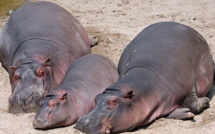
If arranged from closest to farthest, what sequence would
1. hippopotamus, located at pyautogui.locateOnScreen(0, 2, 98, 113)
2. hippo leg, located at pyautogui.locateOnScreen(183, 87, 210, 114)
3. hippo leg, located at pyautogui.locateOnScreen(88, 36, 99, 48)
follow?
1. hippo leg, located at pyautogui.locateOnScreen(183, 87, 210, 114)
2. hippopotamus, located at pyautogui.locateOnScreen(0, 2, 98, 113)
3. hippo leg, located at pyautogui.locateOnScreen(88, 36, 99, 48)

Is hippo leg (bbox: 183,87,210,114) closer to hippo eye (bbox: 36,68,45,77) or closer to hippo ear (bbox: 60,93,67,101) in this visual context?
hippo ear (bbox: 60,93,67,101)

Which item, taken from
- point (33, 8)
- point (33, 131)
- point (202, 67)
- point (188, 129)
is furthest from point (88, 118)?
point (33, 8)

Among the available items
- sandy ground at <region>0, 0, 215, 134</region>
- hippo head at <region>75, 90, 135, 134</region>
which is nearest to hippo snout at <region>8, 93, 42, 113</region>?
sandy ground at <region>0, 0, 215, 134</region>

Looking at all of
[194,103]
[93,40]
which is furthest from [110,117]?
[93,40]

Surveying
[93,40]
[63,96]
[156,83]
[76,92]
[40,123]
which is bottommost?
[93,40]

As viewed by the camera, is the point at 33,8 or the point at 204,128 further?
the point at 33,8

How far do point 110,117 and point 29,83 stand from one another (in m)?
1.52

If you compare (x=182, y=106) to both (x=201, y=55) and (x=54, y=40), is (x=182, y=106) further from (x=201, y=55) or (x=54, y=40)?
(x=54, y=40)

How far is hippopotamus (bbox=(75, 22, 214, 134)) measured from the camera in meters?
5.59

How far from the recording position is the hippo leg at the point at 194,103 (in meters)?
6.26

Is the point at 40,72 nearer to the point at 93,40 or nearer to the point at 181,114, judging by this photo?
the point at 181,114

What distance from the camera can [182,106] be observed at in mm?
6316

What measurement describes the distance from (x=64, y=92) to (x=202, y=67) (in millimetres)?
2042

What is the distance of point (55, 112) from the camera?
5.89 m
